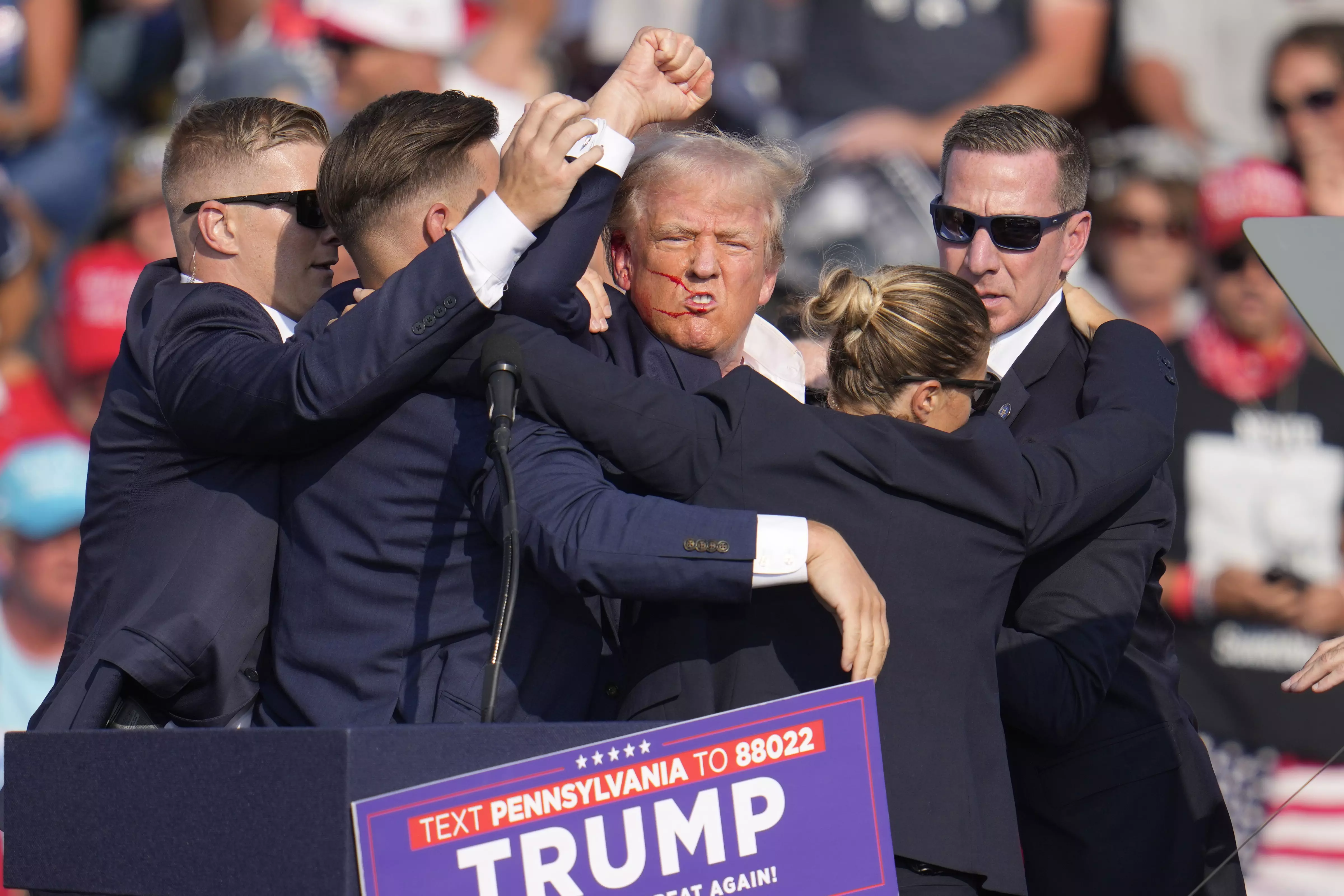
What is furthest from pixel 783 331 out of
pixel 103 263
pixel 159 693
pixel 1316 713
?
pixel 103 263

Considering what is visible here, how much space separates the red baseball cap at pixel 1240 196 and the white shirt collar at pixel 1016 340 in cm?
296

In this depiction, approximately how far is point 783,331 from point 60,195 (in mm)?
4315

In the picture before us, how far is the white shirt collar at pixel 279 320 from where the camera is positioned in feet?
7.95

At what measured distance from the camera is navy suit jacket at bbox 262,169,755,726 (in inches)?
80.4

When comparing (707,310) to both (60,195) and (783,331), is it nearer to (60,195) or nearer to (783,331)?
(783,331)

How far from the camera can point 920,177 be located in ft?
18.4

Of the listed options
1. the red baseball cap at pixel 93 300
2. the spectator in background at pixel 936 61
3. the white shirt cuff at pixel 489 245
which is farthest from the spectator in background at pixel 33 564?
the white shirt cuff at pixel 489 245

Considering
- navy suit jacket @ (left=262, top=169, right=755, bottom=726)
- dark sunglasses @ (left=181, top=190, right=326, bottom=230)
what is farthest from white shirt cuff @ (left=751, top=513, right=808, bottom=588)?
dark sunglasses @ (left=181, top=190, right=326, bottom=230)

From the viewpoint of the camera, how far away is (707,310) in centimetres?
241

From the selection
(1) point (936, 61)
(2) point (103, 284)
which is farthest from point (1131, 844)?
(2) point (103, 284)

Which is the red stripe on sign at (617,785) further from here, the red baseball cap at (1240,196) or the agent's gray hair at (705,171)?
the red baseball cap at (1240,196)

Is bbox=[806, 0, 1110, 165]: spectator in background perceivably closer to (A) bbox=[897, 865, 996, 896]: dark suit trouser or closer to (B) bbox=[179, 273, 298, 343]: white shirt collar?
(B) bbox=[179, 273, 298, 343]: white shirt collar

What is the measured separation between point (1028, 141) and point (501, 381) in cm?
147

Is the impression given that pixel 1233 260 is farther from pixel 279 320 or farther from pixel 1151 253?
pixel 279 320
